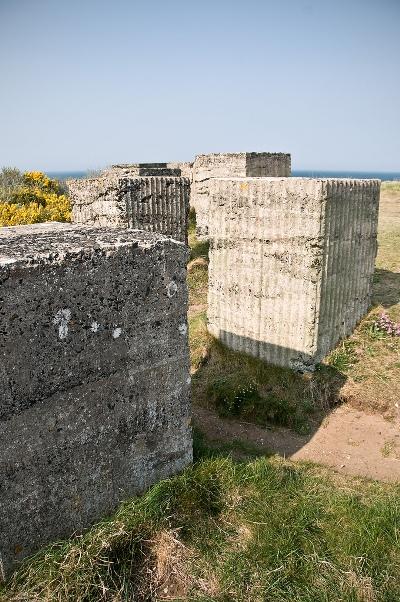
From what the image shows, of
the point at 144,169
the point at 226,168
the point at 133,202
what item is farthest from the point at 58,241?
the point at 226,168

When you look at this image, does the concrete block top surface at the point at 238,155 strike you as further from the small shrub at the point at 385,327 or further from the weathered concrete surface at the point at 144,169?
the small shrub at the point at 385,327

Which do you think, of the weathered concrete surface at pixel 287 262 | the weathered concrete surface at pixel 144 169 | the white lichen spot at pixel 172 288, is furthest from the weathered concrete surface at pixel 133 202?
the weathered concrete surface at pixel 144 169

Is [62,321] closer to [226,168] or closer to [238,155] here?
[238,155]

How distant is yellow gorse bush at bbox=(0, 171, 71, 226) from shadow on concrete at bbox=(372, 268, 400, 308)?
6.80 metres

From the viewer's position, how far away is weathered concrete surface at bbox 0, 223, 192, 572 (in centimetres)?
296

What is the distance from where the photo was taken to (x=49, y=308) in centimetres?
300

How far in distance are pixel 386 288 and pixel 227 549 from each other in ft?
21.5

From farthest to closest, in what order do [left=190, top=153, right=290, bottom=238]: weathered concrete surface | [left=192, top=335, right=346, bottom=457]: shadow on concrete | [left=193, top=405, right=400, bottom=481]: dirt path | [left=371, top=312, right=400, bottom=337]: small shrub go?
[left=190, top=153, right=290, bottom=238]: weathered concrete surface < [left=371, top=312, right=400, bottom=337]: small shrub < [left=192, top=335, right=346, bottom=457]: shadow on concrete < [left=193, top=405, right=400, bottom=481]: dirt path

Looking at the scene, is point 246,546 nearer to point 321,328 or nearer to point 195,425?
point 195,425

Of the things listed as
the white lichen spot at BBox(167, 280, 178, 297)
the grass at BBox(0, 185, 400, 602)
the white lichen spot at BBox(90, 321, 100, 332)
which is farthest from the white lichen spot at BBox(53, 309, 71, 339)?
the grass at BBox(0, 185, 400, 602)

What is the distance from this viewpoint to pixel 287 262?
19.9 ft

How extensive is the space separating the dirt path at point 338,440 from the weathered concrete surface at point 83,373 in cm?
172

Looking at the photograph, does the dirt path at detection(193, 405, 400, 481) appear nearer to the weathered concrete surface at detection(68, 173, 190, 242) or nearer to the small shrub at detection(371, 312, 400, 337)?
the small shrub at detection(371, 312, 400, 337)

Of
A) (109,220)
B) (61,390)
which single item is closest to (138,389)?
(61,390)
